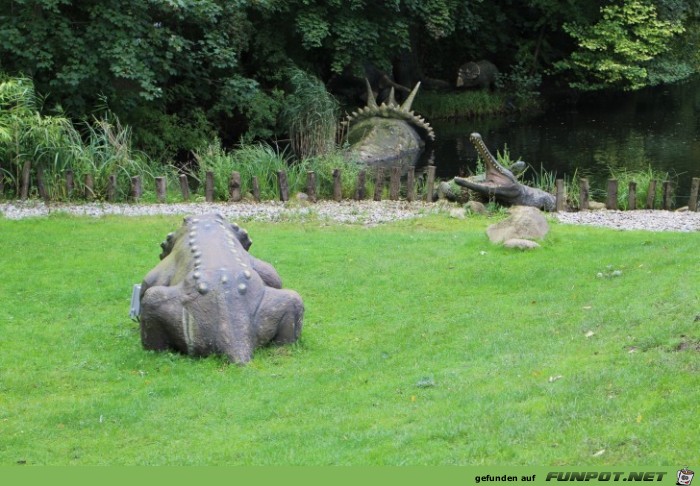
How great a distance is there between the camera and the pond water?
84.0ft

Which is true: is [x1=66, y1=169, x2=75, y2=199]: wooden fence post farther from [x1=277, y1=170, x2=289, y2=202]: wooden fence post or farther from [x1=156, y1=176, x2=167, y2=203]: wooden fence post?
[x1=277, y1=170, x2=289, y2=202]: wooden fence post

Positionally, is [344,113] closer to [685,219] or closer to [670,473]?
[685,219]

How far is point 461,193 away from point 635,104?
70.5 feet

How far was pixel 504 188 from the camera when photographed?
1817cm

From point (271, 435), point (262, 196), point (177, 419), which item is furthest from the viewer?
point (262, 196)

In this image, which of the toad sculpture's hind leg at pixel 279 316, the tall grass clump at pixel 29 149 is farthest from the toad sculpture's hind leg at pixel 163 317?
the tall grass clump at pixel 29 149

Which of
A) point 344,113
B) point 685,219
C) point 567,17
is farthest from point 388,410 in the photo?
point 567,17

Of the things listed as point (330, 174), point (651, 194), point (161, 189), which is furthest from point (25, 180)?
point (651, 194)

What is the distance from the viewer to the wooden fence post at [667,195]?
734 inches

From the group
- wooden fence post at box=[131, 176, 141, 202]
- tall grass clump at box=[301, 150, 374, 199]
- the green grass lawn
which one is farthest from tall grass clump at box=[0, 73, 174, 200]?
the green grass lawn

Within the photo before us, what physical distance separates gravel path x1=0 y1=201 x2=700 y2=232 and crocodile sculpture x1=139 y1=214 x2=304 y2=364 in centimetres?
728

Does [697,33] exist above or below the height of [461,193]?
above

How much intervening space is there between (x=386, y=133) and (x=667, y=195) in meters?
10.9

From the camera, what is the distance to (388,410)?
24.0ft
